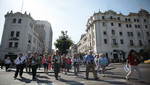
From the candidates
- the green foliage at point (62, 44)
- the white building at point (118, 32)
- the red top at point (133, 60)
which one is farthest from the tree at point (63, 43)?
the red top at point (133, 60)

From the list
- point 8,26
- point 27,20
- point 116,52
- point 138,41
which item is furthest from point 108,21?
point 8,26

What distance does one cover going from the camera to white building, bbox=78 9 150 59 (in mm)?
33612

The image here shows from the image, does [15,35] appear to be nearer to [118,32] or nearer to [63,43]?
[63,43]

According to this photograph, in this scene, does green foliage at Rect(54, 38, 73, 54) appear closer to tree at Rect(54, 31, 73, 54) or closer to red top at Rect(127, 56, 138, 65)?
tree at Rect(54, 31, 73, 54)

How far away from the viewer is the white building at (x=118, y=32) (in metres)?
33.6

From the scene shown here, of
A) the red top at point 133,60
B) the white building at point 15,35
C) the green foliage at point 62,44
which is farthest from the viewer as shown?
the green foliage at point 62,44

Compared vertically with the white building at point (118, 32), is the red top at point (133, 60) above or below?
below

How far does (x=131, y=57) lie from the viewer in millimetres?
5684

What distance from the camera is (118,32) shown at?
35688 mm

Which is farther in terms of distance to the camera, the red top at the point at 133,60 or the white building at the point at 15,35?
the white building at the point at 15,35

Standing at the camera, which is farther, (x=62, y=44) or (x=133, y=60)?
(x=62, y=44)

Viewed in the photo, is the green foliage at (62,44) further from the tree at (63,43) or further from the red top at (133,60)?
the red top at (133,60)

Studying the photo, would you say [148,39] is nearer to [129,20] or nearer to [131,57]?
[129,20]

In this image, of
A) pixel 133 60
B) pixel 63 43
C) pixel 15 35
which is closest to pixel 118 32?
pixel 63 43
